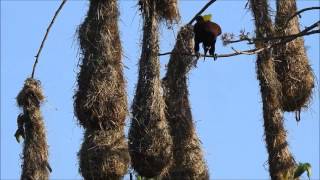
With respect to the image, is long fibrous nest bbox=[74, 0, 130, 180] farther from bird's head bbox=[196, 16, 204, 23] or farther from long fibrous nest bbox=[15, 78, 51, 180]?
bird's head bbox=[196, 16, 204, 23]

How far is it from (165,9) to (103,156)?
99 cm

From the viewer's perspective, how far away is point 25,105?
232 inches

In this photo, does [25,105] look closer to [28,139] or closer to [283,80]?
[28,139]

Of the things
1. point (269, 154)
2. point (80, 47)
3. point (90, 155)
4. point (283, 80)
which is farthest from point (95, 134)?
point (283, 80)

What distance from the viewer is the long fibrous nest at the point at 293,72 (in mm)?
6383

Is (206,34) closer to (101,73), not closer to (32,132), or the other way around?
(101,73)

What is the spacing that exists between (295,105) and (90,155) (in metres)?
1.58

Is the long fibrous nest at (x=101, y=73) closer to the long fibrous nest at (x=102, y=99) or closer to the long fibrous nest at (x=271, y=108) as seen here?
the long fibrous nest at (x=102, y=99)

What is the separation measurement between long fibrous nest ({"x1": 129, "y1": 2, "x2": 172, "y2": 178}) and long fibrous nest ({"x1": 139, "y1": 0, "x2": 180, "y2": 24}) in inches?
1.7

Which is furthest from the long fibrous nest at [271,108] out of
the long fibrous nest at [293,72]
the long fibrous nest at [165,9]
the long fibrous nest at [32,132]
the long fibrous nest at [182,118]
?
the long fibrous nest at [32,132]

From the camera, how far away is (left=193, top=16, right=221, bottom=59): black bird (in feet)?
19.5

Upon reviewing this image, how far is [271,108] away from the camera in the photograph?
5.95 m

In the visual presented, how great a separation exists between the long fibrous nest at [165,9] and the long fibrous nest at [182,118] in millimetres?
215

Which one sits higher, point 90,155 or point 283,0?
point 283,0
